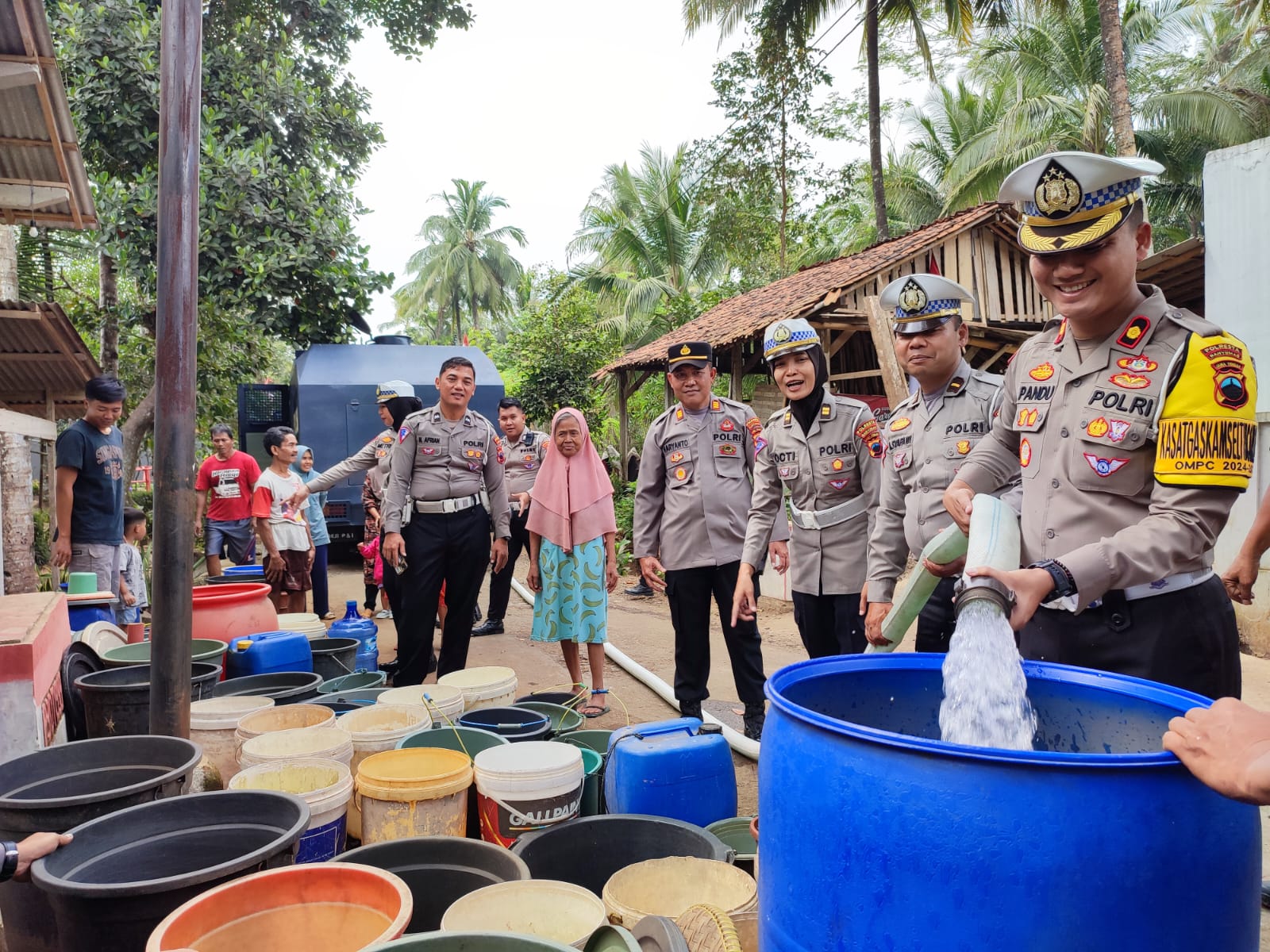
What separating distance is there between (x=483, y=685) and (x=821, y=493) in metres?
1.69

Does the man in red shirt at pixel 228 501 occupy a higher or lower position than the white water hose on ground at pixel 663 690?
higher

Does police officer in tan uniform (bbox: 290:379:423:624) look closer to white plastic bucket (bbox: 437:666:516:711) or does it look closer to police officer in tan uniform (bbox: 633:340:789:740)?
white plastic bucket (bbox: 437:666:516:711)

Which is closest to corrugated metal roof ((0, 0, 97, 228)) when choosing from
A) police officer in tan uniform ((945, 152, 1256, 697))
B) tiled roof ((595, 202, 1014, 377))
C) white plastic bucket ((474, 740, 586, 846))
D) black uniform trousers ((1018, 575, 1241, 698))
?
white plastic bucket ((474, 740, 586, 846))

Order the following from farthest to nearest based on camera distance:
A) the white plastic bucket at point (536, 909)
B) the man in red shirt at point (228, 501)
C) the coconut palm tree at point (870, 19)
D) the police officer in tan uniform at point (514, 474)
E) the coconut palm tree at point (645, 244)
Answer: the coconut palm tree at point (645, 244) → the coconut palm tree at point (870, 19) → the man in red shirt at point (228, 501) → the police officer in tan uniform at point (514, 474) → the white plastic bucket at point (536, 909)

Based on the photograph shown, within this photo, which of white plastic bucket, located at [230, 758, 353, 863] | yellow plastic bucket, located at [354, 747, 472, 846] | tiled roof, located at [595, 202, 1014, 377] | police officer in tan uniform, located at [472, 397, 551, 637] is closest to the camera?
white plastic bucket, located at [230, 758, 353, 863]

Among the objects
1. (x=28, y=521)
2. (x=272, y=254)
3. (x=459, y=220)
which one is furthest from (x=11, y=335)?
(x=459, y=220)

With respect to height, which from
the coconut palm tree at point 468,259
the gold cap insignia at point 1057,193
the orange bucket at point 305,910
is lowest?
the orange bucket at point 305,910

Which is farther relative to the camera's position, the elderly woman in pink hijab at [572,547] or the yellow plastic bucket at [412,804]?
the elderly woman in pink hijab at [572,547]

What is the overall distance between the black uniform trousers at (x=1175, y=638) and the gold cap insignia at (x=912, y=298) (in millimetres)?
1385

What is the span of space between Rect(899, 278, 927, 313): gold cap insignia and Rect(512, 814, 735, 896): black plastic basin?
6.08 feet

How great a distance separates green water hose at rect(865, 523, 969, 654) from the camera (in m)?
1.90

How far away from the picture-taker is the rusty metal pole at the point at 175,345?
227cm

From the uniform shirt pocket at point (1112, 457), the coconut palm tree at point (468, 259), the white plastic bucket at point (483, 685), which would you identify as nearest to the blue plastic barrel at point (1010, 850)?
the uniform shirt pocket at point (1112, 457)

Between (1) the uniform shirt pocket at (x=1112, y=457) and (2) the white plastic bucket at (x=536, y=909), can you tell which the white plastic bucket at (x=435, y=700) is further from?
(1) the uniform shirt pocket at (x=1112, y=457)
